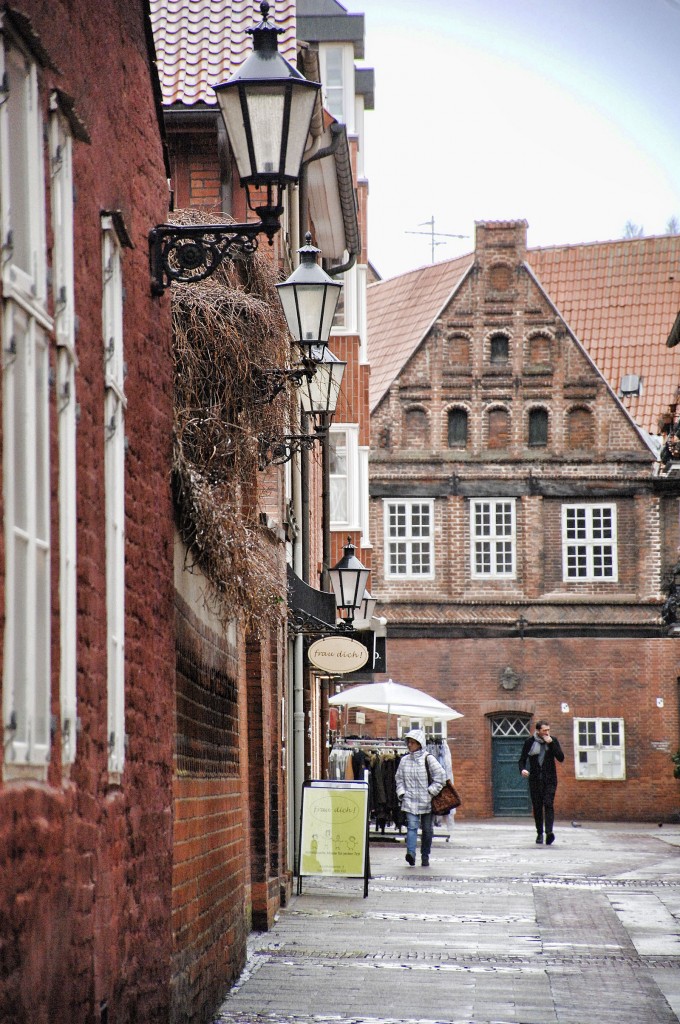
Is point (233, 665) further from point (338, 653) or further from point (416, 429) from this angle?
point (416, 429)

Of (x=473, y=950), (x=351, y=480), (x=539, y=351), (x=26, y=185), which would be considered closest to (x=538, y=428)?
(x=539, y=351)

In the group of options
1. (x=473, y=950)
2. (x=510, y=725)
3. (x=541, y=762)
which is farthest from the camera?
(x=510, y=725)

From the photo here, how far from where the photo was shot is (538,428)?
127 feet

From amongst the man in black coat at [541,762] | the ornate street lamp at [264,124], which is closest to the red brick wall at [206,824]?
the ornate street lamp at [264,124]

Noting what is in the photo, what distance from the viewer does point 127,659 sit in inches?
239

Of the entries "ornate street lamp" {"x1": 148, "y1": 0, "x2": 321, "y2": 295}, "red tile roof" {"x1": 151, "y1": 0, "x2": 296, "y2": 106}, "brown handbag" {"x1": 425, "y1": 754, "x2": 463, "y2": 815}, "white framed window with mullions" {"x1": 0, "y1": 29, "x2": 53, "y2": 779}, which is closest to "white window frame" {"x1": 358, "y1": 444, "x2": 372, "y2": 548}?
"brown handbag" {"x1": 425, "y1": 754, "x2": 463, "y2": 815}

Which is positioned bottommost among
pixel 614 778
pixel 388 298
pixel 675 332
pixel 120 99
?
pixel 614 778

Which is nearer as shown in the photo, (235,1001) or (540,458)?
(235,1001)

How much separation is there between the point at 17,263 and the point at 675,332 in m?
27.8

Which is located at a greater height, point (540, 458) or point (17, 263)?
point (540, 458)

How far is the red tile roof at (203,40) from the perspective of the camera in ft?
43.0

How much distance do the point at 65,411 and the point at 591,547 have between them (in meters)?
34.2

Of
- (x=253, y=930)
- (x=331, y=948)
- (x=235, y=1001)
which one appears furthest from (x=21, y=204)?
(x=253, y=930)

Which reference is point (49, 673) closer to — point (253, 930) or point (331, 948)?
point (331, 948)
